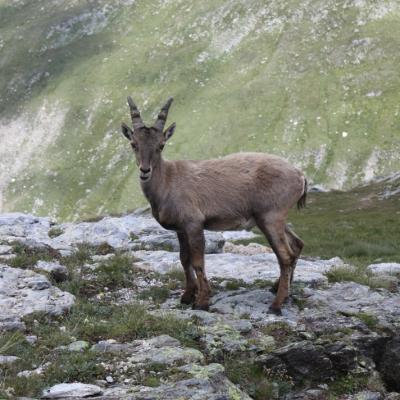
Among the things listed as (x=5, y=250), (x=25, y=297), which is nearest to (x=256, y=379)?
(x=25, y=297)

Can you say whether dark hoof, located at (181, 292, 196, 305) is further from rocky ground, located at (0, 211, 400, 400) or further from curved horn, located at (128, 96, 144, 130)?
curved horn, located at (128, 96, 144, 130)

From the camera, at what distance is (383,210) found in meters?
76.6

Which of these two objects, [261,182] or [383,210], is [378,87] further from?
[261,182]

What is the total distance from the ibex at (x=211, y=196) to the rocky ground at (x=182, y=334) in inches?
41.1

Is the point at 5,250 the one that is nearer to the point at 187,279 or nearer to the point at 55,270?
the point at 55,270

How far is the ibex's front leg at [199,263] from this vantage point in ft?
43.2

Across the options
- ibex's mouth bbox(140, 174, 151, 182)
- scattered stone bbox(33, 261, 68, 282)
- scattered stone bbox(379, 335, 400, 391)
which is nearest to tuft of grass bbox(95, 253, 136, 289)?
scattered stone bbox(33, 261, 68, 282)

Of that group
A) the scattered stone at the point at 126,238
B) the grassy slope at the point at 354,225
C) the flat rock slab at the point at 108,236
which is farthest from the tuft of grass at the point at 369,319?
the scattered stone at the point at 126,238

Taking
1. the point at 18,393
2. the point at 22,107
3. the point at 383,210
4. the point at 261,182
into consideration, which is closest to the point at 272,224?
the point at 261,182

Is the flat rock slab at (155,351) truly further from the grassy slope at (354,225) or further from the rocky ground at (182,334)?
the grassy slope at (354,225)

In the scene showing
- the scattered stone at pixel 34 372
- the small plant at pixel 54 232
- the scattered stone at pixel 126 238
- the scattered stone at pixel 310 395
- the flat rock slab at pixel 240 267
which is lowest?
the small plant at pixel 54 232

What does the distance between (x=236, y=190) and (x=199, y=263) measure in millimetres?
2003

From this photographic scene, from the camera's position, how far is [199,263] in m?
13.3

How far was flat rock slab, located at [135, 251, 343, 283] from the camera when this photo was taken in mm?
16359
